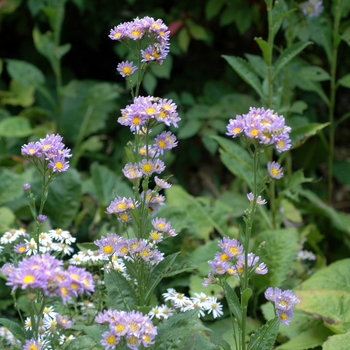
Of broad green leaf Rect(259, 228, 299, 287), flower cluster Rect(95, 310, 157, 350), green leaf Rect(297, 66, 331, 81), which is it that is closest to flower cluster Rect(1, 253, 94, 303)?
flower cluster Rect(95, 310, 157, 350)

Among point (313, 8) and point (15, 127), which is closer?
point (313, 8)

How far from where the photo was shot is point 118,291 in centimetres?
147

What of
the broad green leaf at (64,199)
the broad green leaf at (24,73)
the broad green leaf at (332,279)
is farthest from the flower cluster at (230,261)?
the broad green leaf at (24,73)

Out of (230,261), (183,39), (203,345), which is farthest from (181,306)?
(183,39)

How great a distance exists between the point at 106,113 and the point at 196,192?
751 mm

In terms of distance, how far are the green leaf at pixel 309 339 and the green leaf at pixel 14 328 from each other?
3.14 ft

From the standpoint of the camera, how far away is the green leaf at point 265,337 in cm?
142

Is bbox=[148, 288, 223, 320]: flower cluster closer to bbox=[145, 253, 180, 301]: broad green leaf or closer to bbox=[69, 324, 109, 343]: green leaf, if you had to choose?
bbox=[145, 253, 180, 301]: broad green leaf

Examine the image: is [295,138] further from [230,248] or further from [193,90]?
[193,90]

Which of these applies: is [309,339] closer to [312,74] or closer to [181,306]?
[181,306]

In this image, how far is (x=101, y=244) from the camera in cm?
138

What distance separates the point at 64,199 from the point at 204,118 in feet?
2.93

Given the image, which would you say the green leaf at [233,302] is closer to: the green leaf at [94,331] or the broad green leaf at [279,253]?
the green leaf at [94,331]

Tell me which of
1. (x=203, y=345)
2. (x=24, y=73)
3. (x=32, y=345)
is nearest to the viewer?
(x=32, y=345)
